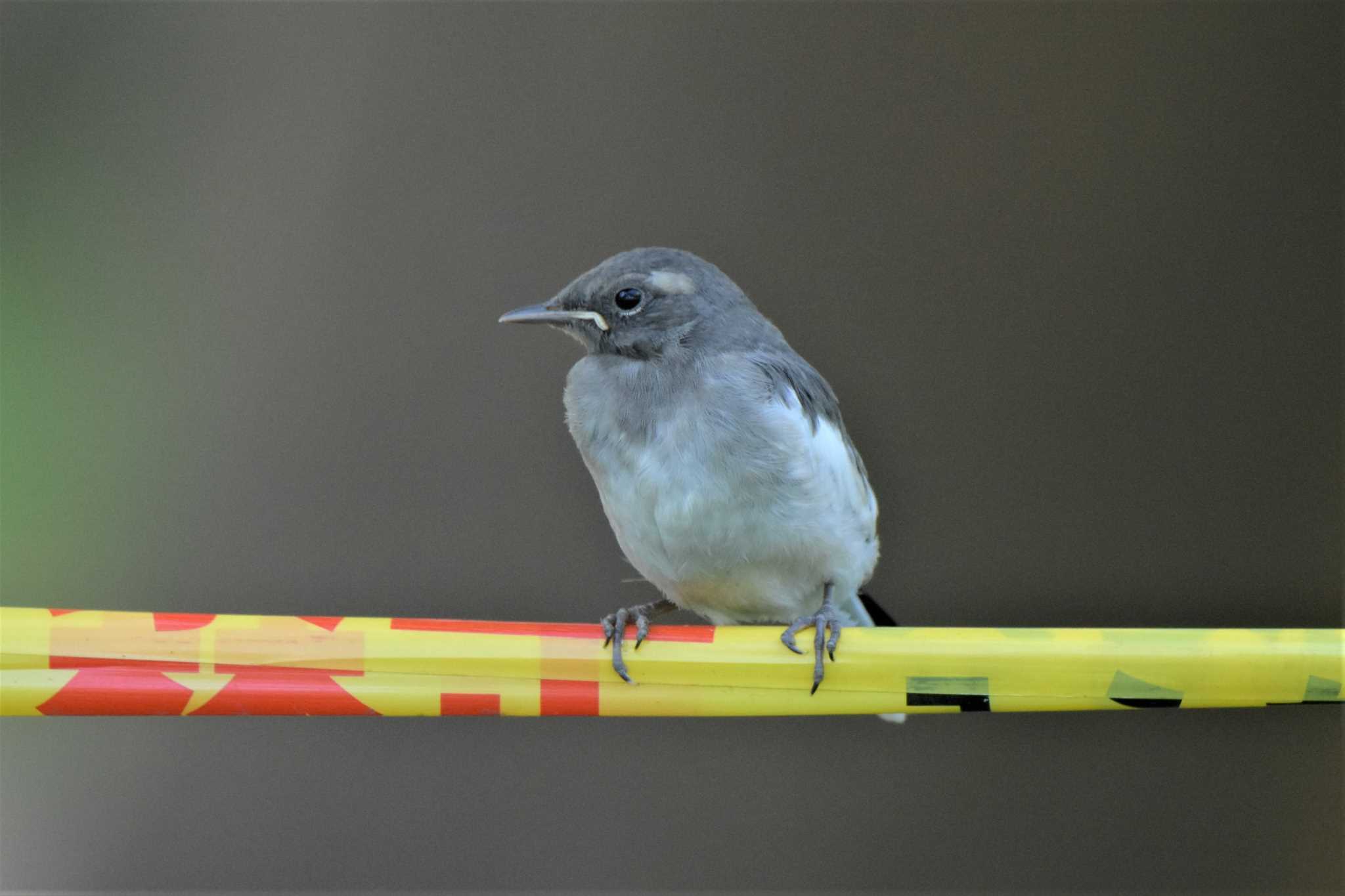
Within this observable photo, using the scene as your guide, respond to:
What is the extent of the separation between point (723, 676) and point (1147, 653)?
14.8 inches

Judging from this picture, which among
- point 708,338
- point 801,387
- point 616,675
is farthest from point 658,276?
point 616,675

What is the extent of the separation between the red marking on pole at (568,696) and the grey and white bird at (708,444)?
17cm

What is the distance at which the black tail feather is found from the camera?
5.15 feet

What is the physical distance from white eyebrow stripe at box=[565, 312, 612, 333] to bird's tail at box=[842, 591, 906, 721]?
479 mm

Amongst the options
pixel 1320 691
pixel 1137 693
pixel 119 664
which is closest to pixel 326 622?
pixel 119 664

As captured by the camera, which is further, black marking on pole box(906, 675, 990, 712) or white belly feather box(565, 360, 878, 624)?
white belly feather box(565, 360, 878, 624)

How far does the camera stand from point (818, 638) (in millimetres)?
1076

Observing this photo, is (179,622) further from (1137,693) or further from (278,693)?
(1137,693)

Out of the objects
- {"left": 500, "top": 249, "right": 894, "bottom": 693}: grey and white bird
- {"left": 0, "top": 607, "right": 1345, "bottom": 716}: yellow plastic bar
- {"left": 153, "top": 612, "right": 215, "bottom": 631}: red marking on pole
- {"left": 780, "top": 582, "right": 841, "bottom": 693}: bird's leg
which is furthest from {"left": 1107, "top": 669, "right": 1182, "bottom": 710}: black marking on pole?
{"left": 153, "top": 612, "right": 215, "bottom": 631}: red marking on pole

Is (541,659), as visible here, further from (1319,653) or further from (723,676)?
(1319,653)

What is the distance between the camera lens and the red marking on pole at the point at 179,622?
1019 mm

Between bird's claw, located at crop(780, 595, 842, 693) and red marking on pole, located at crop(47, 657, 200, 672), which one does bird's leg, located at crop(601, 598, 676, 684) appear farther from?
red marking on pole, located at crop(47, 657, 200, 672)

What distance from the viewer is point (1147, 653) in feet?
3.33

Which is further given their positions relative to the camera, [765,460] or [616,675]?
[765,460]
